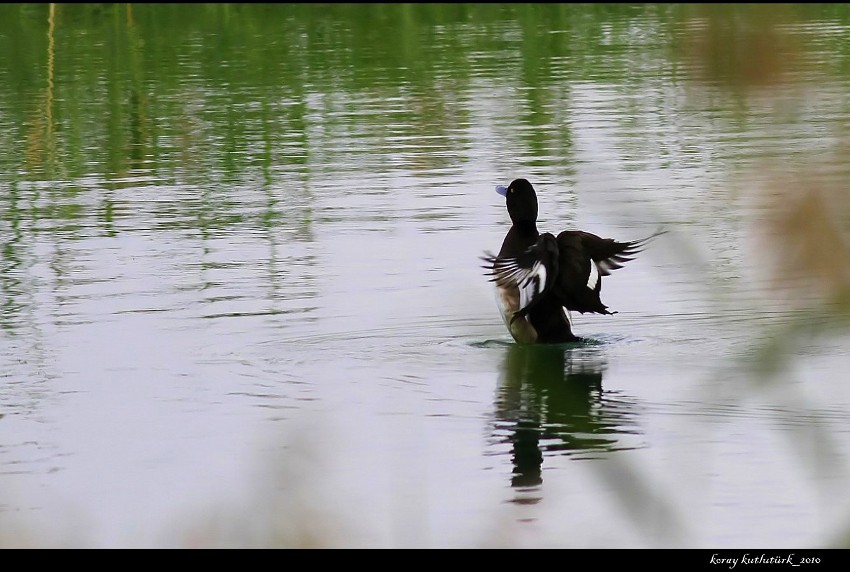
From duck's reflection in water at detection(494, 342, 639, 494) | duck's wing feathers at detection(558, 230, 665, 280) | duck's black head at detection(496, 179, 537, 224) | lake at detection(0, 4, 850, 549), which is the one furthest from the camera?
duck's black head at detection(496, 179, 537, 224)

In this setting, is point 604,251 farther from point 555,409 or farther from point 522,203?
point 555,409

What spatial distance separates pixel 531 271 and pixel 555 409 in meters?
1.20

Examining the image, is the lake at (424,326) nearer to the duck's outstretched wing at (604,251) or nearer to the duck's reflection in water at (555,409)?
the duck's reflection in water at (555,409)

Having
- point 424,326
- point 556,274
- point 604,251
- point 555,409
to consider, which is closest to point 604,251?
point 604,251

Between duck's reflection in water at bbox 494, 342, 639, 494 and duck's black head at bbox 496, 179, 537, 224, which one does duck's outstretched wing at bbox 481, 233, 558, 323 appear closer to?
duck's reflection in water at bbox 494, 342, 639, 494

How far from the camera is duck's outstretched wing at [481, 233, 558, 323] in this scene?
7.79 meters

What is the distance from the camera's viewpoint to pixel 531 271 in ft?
25.8

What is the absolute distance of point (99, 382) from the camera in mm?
7602

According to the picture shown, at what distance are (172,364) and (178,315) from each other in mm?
1119

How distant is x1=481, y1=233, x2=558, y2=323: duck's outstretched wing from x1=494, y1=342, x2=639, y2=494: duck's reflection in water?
0.88ft

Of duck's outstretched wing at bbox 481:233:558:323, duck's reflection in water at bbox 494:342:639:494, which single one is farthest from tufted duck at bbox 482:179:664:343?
duck's reflection in water at bbox 494:342:639:494

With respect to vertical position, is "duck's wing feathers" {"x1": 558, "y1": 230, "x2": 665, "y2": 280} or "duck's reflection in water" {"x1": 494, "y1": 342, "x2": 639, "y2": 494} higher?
"duck's wing feathers" {"x1": 558, "y1": 230, "x2": 665, "y2": 280}

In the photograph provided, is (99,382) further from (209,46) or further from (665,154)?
(209,46)

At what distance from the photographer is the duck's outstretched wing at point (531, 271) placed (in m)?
7.79
